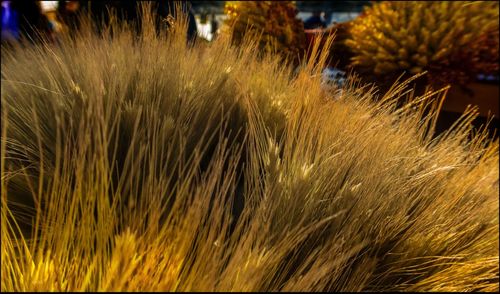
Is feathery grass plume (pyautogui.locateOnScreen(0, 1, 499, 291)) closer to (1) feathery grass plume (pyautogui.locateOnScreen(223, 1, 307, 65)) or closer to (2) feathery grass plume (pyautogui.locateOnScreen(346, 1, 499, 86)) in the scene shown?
(1) feathery grass plume (pyautogui.locateOnScreen(223, 1, 307, 65))

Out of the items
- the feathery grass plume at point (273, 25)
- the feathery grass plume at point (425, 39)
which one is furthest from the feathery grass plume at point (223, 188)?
the feathery grass plume at point (425, 39)

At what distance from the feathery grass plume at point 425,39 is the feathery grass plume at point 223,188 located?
73 cm

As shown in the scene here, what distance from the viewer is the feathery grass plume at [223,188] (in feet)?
2.62

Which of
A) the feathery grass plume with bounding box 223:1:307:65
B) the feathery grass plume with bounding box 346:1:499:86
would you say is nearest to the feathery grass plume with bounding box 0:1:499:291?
the feathery grass plume with bounding box 223:1:307:65

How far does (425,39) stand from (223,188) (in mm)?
1876

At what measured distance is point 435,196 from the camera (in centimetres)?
126

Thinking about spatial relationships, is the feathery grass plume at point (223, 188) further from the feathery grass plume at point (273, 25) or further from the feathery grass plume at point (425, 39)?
the feathery grass plume at point (425, 39)

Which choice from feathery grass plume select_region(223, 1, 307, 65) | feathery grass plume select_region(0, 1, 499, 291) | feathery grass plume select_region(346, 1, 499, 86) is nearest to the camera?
feathery grass plume select_region(0, 1, 499, 291)

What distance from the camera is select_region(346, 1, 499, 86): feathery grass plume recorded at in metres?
2.26

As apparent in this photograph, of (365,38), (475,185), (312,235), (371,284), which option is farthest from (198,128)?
(365,38)

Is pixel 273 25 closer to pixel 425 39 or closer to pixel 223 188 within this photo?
pixel 425 39

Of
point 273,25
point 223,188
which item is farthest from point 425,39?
point 223,188

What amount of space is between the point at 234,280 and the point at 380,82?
1467mm

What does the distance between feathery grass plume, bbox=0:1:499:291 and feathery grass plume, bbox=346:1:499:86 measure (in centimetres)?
73
